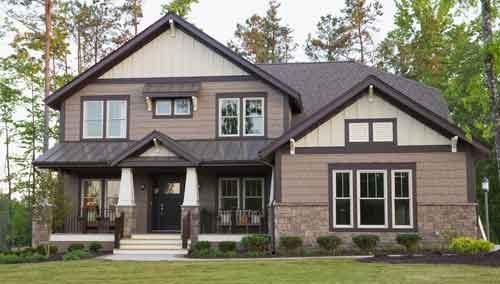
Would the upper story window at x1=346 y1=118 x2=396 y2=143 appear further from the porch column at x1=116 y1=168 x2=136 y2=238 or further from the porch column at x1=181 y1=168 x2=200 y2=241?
the porch column at x1=116 y1=168 x2=136 y2=238

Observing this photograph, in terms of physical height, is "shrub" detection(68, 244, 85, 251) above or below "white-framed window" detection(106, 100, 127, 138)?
below

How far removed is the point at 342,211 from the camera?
1872 cm

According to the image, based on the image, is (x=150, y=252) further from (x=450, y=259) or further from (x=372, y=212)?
(x=450, y=259)

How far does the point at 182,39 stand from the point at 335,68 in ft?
22.8

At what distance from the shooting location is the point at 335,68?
2622 centimetres

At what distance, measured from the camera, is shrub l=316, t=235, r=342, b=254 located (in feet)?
59.3

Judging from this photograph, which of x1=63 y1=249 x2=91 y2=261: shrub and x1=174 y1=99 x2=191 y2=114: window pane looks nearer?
x1=63 y1=249 x2=91 y2=261: shrub

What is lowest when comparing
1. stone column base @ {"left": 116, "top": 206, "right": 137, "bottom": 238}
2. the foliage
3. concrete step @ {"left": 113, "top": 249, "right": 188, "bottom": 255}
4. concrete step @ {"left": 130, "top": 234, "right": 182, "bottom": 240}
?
concrete step @ {"left": 113, "top": 249, "right": 188, "bottom": 255}

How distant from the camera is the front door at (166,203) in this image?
22188 mm

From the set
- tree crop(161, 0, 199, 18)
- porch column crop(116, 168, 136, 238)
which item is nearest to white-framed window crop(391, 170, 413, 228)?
porch column crop(116, 168, 136, 238)

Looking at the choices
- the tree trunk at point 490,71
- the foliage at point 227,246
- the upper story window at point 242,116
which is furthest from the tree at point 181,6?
the tree trunk at point 490,71

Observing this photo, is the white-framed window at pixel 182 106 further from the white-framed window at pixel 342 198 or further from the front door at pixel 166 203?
the white-framed window at pixel 342 198

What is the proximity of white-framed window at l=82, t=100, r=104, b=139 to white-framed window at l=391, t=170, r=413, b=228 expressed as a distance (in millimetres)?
10217

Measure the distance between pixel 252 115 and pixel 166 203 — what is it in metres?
4.23
